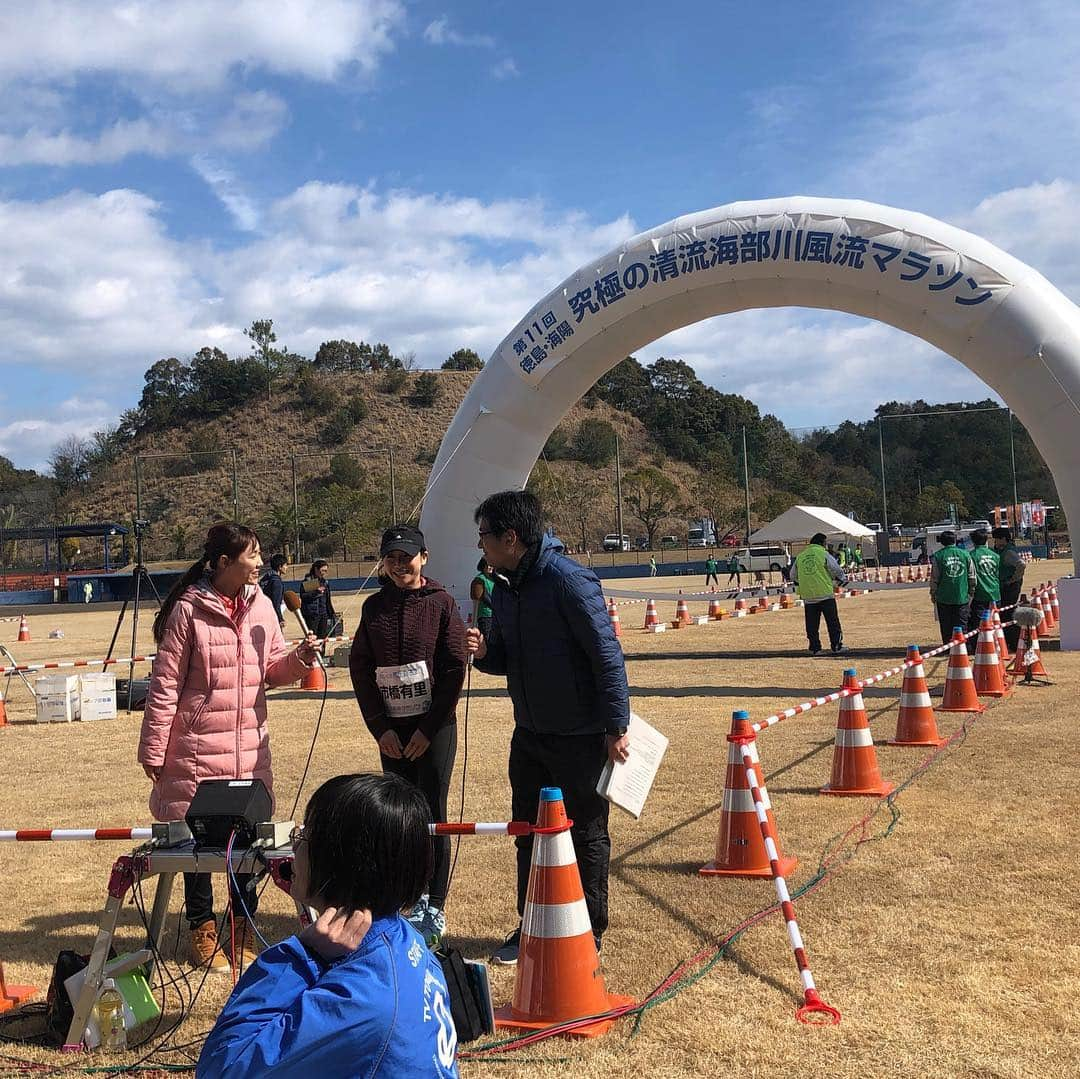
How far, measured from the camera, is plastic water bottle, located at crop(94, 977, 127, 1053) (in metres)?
3.77

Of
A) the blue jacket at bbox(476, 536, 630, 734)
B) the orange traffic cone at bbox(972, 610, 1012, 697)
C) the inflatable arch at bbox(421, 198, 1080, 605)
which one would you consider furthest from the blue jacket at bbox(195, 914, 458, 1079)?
the inflatable arch at bbox(421, 198, 1080, 605)

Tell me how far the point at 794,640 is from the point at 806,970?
1463 centimetres

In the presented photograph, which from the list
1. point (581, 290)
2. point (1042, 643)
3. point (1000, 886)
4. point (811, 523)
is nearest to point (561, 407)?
point (581, 290)

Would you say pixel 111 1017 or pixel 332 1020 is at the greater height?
pixel 332 1020

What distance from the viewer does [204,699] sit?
15.2ft

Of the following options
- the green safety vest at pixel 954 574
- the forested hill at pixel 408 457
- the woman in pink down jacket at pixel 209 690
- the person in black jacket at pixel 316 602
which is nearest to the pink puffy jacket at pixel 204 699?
the woman in pink down jacket at pixel 209 690

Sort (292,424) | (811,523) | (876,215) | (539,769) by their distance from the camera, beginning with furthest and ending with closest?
(292,424) < (811,523) < (876,215) < (539,769)

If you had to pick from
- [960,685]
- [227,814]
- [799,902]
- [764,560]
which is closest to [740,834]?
[799,902]

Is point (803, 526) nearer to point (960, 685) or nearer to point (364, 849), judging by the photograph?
point (960, 685)

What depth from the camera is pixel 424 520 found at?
1602 centimetres

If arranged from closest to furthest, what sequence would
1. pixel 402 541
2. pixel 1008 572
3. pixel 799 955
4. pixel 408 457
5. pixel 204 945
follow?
pixel 799 955 → pixel 204 945 → pixel 402 541 → pixel 1008 572 → pixel 408 457

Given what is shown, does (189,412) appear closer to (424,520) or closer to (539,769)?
(424,520)

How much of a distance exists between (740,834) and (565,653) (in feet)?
6.00

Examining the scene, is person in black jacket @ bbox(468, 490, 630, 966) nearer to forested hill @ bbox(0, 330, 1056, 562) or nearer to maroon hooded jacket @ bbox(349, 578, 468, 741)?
maroon hooded jacket @ bbox(349, 578, 468, 741)
